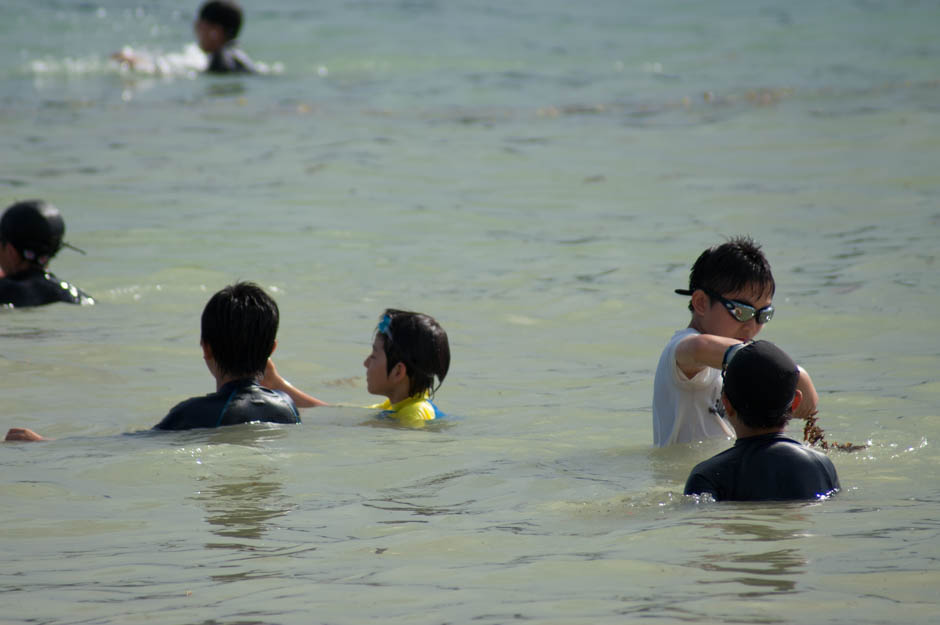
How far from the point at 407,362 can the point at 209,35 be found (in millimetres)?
14923

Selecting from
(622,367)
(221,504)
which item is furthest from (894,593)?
(622,367)

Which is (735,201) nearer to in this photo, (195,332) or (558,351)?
(558,351)

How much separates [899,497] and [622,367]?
292 cm

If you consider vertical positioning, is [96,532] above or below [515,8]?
below

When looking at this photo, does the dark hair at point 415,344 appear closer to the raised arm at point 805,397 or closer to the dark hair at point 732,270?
the dark hair at point 732,270

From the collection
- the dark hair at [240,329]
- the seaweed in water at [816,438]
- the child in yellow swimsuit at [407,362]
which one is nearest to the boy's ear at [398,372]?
the child in yellow swimsuit at [407,362]

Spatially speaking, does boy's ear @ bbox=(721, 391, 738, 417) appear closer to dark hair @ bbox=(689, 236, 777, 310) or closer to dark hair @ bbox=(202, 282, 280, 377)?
dark hair @ bbox=(689, 236, 777, 310)

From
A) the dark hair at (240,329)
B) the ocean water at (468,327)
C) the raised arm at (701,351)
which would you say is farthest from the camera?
the dark hair at (240,329)

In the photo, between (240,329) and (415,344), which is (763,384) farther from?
(240,329)

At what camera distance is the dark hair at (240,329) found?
5.75 m

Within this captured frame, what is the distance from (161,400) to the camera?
7.01 metres

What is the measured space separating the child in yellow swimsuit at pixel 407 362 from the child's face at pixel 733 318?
4.96 feet

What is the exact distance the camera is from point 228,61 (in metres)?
20.4

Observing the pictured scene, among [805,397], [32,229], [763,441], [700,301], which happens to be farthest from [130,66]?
[763,441]
